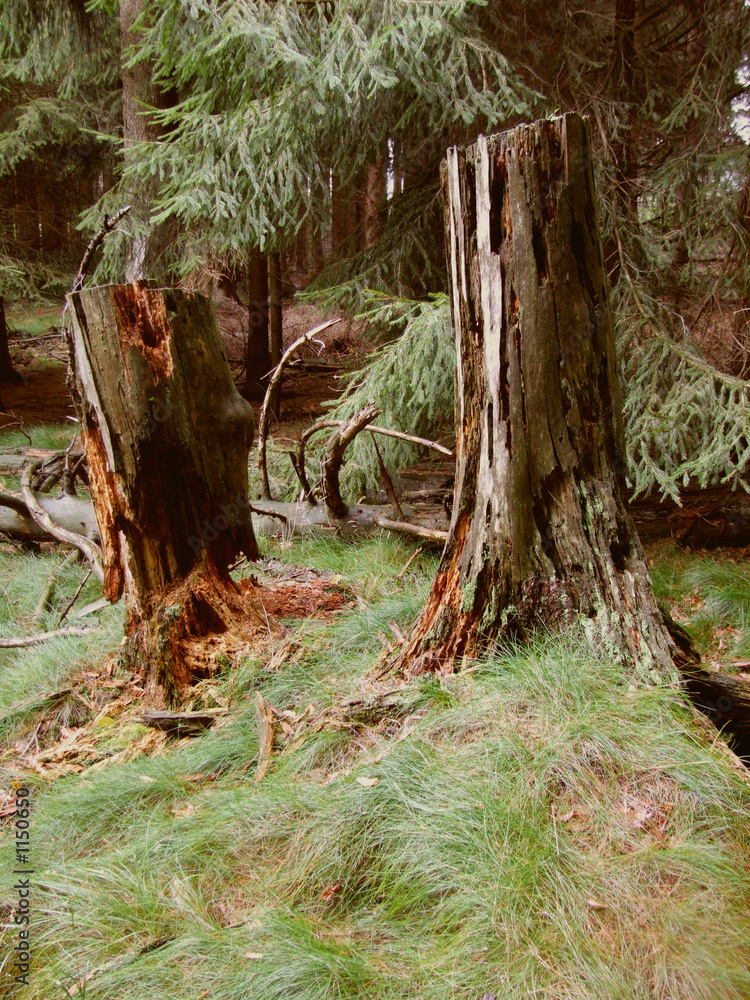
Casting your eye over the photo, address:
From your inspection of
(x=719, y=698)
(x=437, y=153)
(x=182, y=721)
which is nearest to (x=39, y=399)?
(x=437, y=153)

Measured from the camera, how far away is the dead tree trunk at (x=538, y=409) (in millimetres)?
2635

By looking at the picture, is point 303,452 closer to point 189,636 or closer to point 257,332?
point 189,636

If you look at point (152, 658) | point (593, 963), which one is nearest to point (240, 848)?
point (593, 963)

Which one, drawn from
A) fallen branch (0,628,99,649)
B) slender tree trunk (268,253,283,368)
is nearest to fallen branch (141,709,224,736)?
fallen branch (0,628,99,649)

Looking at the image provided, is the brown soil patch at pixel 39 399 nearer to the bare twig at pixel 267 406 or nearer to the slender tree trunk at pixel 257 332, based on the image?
the slender tree trunk at pixel 257 332

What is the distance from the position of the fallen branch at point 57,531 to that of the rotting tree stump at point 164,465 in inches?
52.1

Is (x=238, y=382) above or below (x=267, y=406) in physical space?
above

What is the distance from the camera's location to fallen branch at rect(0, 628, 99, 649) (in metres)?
4.12

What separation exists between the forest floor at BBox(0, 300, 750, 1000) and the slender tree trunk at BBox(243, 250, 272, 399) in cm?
815

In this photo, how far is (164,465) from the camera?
337cm

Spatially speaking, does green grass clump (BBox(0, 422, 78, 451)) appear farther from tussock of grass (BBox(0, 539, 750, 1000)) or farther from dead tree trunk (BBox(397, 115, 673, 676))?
dead tree trunk (BBox(397, 115, 673, 676))

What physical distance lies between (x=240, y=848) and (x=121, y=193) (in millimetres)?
7595

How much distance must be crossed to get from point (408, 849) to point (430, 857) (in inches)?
2.9

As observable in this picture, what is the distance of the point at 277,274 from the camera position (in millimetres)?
10891
